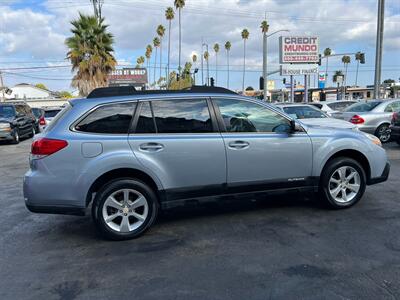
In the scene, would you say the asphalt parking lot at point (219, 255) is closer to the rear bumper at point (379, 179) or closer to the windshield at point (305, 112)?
the rear bumper at point (379, 179)

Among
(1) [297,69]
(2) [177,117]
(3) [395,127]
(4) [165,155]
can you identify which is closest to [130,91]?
(2) [177,117]

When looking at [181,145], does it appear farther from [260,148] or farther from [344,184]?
[344,184]

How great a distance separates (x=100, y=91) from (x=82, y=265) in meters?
2.22

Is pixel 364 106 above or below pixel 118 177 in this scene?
above

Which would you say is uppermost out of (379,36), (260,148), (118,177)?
(379,36)

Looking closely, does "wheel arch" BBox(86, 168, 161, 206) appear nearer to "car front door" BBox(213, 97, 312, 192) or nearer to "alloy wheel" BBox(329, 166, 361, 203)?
"car front door" BBox(213, 97, 312, 192)

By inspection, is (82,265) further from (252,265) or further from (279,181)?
(279,181)

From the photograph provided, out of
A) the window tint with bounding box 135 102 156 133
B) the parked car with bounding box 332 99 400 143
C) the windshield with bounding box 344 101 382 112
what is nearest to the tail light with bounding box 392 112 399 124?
the parked car with bounding box 332 99 400 143

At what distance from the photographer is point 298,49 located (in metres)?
28.7

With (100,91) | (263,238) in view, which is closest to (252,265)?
(263,238)

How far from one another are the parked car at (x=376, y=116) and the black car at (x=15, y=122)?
44.5ft

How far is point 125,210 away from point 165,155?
82cm

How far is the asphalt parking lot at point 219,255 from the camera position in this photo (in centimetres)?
355

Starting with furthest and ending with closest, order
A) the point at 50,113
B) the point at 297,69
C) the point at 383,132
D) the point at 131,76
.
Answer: the point at 131,76 → the point at 297,69 → the point at 50,113 → the point at 383,132
